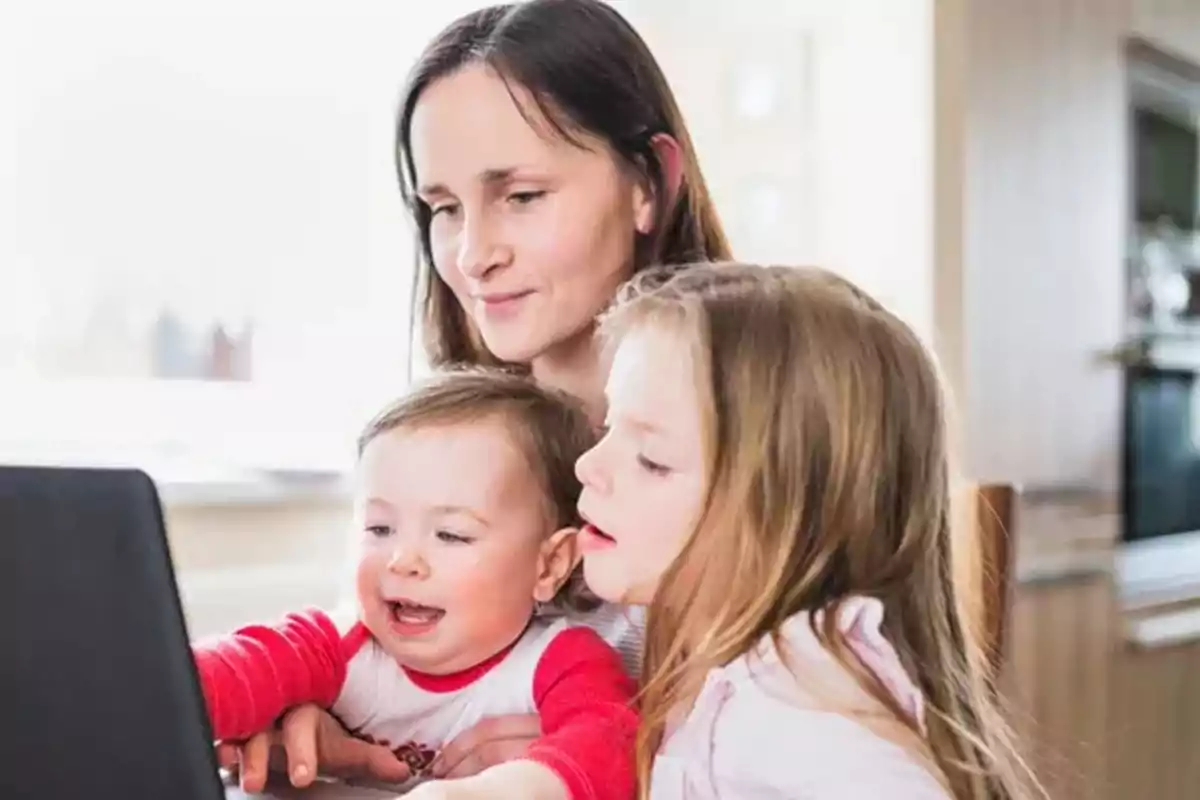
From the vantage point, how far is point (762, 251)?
2.02 metres

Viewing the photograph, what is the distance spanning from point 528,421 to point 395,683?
0.19 m

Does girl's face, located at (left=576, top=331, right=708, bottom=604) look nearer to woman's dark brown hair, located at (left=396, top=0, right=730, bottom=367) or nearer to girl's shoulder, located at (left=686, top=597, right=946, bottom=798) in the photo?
girl's shoulder, located at (left=686, top=597, right=946, bottom=798)

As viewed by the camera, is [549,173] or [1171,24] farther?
A: [1171,24]

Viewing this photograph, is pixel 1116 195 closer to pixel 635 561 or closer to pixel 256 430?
pixel 256 430

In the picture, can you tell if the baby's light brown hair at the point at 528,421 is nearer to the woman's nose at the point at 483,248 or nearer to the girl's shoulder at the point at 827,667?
the woman's nose at the point at 483,248

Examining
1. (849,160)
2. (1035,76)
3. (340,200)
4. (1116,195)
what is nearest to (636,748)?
(340,200)

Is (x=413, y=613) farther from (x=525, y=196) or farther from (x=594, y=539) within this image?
(x=525, y=196)

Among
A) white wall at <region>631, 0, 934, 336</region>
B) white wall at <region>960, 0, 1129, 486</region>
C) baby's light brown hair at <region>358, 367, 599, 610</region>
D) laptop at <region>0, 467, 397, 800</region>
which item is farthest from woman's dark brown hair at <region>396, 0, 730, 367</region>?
white wall at <region>960, 0, 1129, 486</region>

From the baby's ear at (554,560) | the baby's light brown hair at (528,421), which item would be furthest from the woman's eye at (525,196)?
the baby's ear at (554,560)

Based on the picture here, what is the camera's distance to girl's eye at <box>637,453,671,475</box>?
785 mm

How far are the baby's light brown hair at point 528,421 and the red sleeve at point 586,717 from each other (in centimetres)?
6

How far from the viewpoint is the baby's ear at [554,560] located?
3.06 feet

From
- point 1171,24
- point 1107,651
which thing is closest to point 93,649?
point 1107,651

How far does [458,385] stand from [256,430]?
2.75 ft
